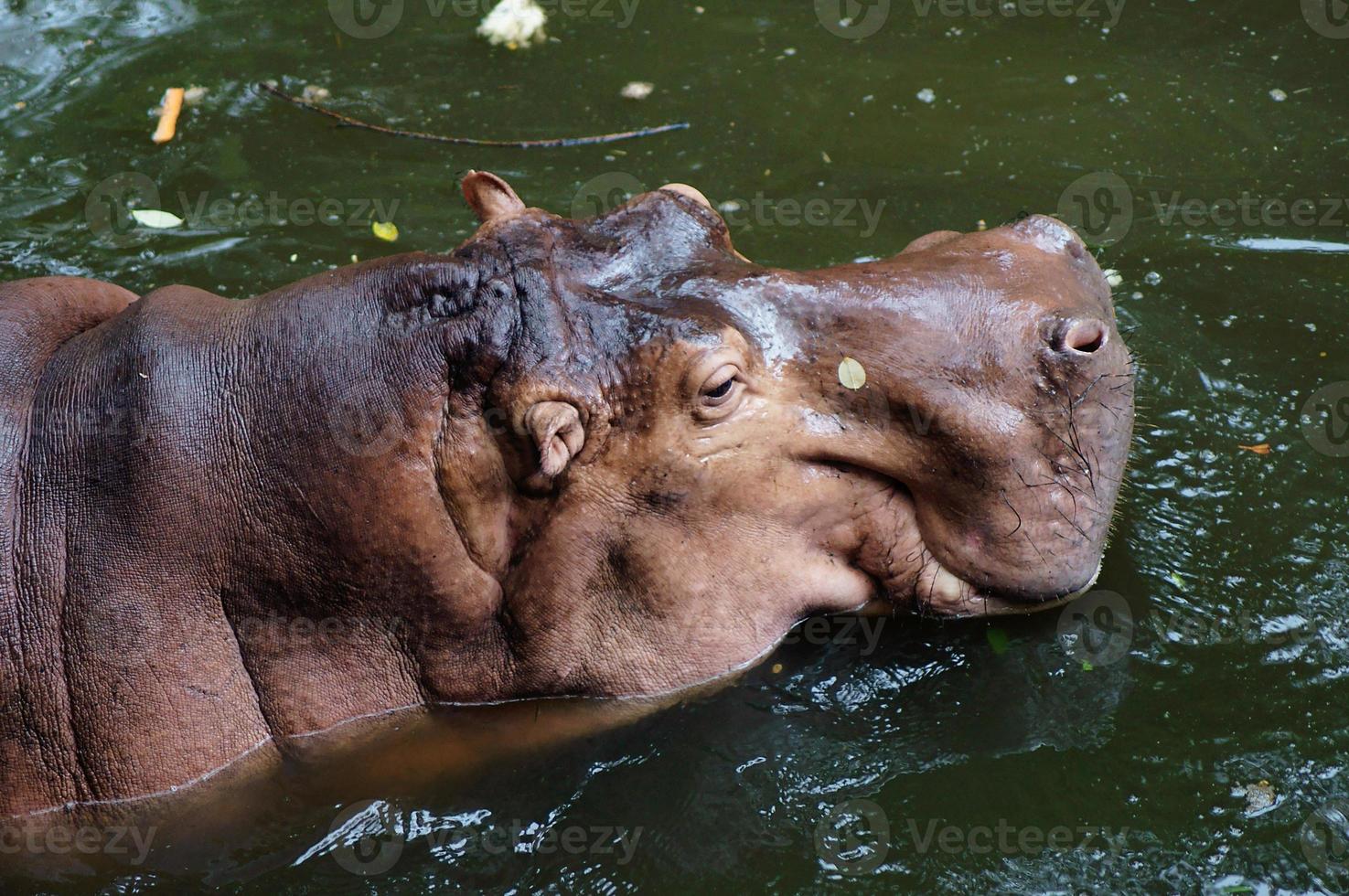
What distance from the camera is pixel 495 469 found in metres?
3.84

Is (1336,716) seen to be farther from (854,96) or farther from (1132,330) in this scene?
(854,96)

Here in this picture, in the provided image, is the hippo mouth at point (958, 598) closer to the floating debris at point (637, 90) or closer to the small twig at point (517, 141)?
the small twig at point (517, 141)

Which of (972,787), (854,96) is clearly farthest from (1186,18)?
(972,787)

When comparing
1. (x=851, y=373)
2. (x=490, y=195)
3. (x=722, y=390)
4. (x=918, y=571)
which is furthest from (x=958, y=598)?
(x=490, y=195)

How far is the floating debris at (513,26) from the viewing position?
8656 mm

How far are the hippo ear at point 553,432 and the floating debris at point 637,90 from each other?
4835 mm

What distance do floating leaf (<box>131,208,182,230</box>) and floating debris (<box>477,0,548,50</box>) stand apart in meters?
2.52

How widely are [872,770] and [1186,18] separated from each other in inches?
240

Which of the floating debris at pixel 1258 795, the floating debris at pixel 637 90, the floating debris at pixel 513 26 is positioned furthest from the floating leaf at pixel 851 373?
the floating debris at pixel 513 26

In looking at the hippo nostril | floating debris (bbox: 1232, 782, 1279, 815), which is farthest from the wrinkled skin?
floating debris (bbox: 1232, 782, 1279, 815)

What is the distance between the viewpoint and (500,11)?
8711 mm

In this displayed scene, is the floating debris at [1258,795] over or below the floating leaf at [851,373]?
below

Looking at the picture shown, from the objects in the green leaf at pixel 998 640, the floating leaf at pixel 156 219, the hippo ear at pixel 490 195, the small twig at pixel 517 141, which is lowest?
the green leaf at pixel 998 640

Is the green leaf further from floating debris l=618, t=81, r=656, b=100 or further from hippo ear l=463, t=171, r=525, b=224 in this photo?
floating debris l=618, t=81, r=656, b=100
